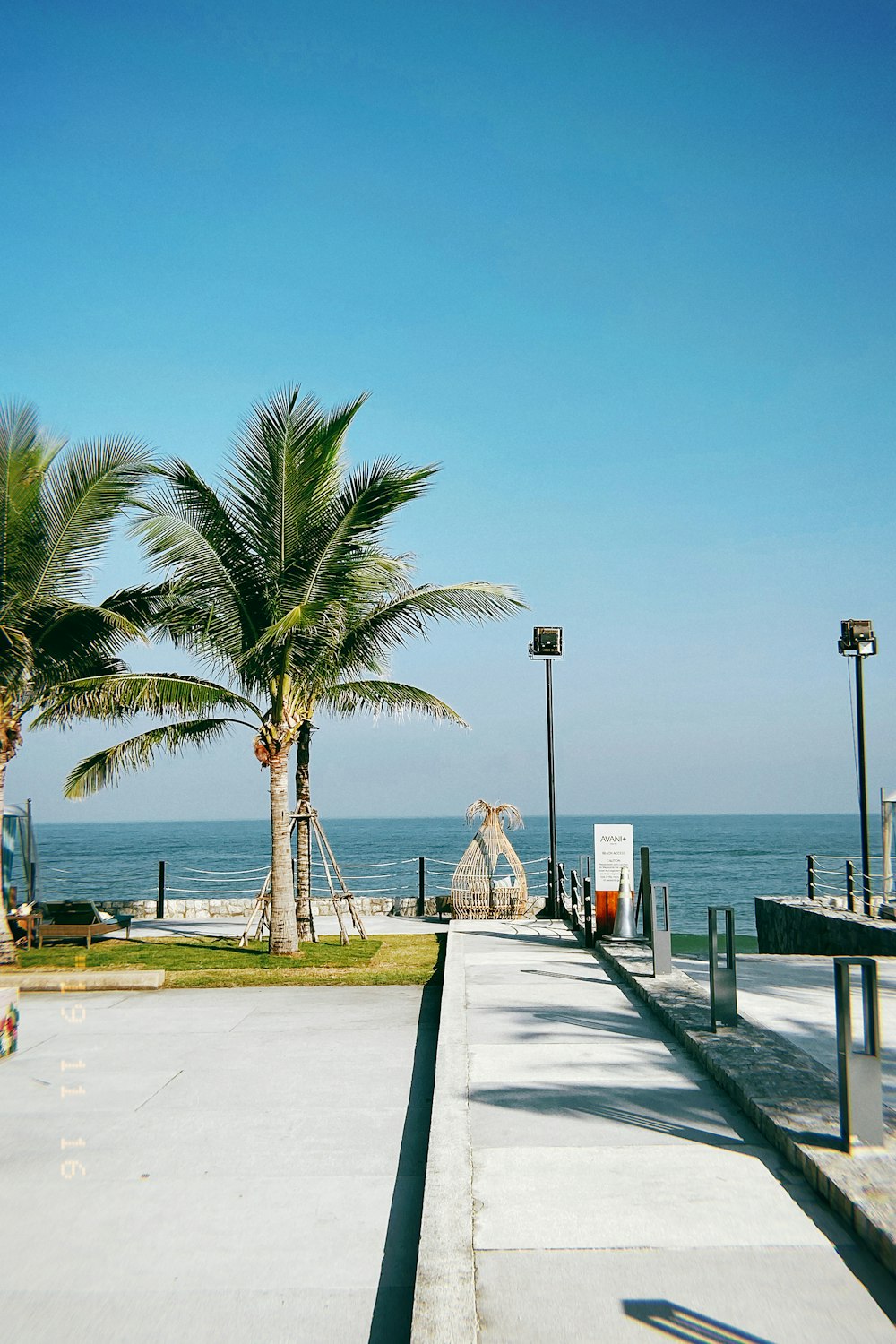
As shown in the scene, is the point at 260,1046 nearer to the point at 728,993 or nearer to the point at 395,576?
the point at 728,993

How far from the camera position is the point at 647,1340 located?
352 centimetres

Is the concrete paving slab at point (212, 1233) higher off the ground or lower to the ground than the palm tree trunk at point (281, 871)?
lower

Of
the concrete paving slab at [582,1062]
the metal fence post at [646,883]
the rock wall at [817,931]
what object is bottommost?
the rock wall at [817,931]

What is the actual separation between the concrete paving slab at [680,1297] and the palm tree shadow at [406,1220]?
0.36 metres

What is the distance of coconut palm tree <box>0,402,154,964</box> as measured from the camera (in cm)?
1399

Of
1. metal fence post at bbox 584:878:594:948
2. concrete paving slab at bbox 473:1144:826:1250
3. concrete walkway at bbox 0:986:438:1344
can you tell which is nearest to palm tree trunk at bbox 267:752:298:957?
metal fence post at bbox 584:878:594:948

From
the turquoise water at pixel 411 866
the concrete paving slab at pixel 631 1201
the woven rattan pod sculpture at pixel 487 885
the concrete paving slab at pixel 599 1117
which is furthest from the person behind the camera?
the turquoise water at pixel 411 866

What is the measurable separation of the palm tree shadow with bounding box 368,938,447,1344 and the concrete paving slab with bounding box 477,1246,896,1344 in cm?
36

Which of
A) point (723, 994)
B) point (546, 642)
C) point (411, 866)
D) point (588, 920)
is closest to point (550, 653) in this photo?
point (546, 642)

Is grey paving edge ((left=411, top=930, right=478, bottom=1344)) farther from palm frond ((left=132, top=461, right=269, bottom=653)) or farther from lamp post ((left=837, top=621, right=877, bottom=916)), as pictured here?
lamp post ((left=837, top=621, right=877, bottom=916))

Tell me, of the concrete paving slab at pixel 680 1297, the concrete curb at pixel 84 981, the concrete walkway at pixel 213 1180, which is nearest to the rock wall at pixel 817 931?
the concrete curb at pixel 84 981

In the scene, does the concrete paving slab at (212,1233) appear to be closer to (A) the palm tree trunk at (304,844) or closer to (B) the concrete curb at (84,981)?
(B) the concrete curb at (84,981)

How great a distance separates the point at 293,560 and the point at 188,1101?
8.57 meters

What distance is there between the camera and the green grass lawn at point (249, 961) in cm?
1261
